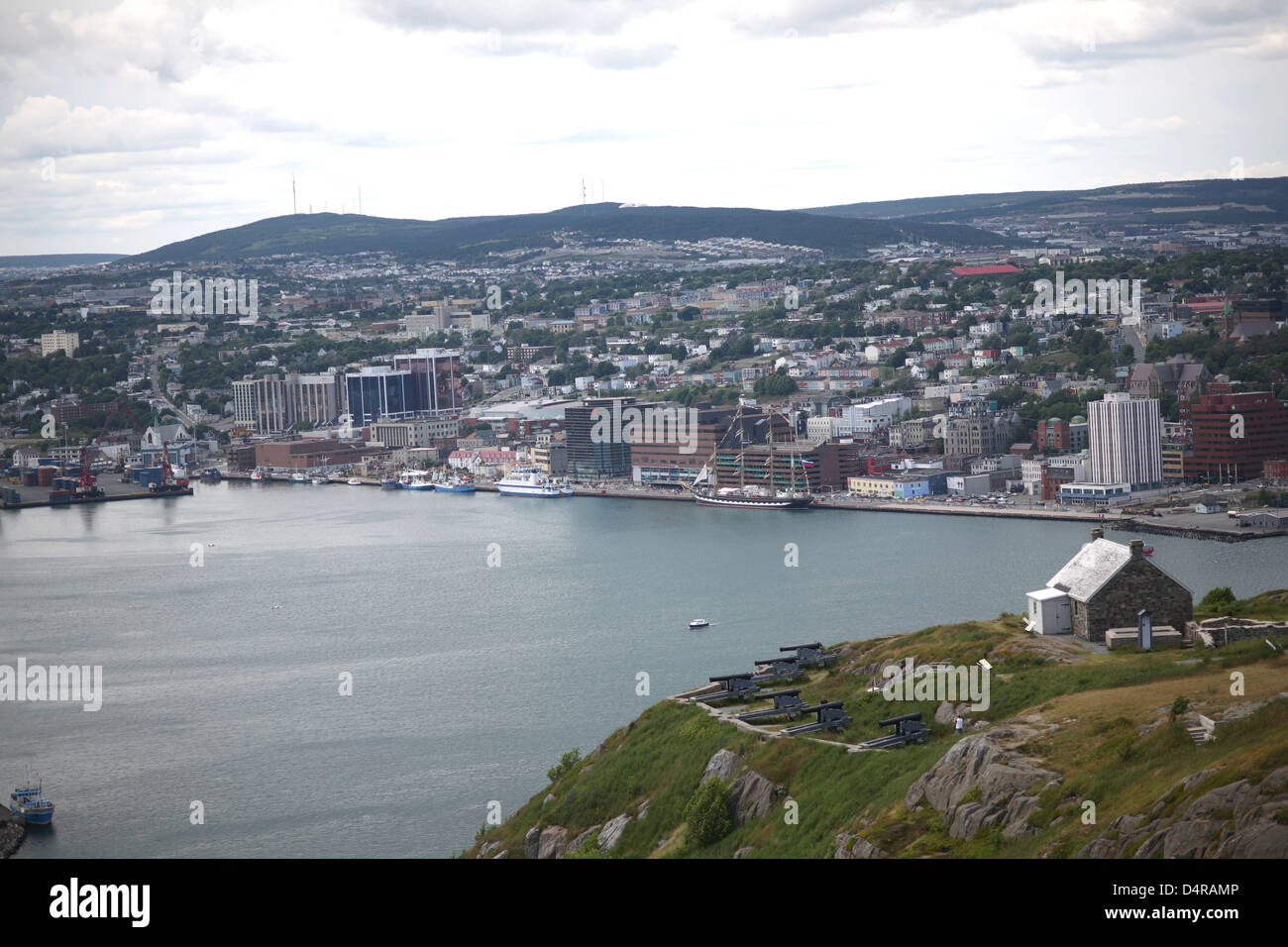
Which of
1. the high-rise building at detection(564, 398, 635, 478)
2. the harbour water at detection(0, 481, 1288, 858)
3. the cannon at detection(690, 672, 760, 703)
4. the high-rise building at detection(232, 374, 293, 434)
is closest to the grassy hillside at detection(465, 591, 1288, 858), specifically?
the cannon at detection(690, 672, 760, 703)

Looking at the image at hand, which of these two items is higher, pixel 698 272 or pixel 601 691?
pixel 698 272

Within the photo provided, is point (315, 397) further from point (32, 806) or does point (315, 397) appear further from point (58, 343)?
point (32, 806)

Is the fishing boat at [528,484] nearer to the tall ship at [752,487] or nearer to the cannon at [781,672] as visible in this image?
the tall ship at [752,487]

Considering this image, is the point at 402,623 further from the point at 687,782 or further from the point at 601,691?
the point at 687,782

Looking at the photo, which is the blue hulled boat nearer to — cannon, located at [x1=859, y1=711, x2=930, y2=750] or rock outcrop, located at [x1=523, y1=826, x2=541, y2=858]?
rock outcrop, located at [x1=523, y1=826, x2=541, y2=858]

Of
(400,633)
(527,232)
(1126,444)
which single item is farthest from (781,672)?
(527,232)

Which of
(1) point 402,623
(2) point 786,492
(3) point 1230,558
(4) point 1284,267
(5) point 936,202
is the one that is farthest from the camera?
(5) point 936,202

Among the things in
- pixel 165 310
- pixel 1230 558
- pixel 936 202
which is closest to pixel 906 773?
pixel 1230 558
